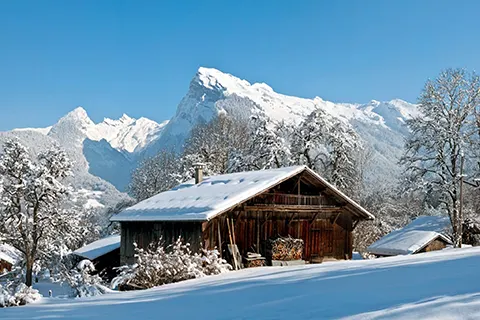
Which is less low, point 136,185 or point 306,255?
point 136,185

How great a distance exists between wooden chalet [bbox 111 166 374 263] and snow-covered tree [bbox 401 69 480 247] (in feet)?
25.7

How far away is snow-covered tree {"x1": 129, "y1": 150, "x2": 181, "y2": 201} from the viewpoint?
4716 cm

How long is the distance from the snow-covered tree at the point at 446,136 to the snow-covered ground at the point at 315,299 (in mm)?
22249

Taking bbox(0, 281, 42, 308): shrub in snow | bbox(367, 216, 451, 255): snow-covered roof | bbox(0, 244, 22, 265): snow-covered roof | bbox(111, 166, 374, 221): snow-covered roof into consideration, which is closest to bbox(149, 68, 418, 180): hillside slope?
bbox(0, 244, 22, 265): snow-covered roof

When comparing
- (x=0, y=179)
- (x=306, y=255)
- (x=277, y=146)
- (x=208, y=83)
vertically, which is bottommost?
(x=306, y=255)

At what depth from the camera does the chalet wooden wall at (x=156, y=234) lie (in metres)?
19.9

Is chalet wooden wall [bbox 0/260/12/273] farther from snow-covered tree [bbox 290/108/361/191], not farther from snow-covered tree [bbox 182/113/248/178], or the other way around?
snow-covered tree [bbox 290/108/361/191]

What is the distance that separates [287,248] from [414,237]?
1478 centimetres

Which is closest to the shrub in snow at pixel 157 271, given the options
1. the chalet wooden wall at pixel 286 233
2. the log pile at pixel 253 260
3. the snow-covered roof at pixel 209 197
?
the snow-covered roof at pixel 209 197

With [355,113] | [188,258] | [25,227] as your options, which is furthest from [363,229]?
[355,113]

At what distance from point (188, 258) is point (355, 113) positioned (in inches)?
6617

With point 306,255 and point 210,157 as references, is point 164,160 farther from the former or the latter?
point 306,255

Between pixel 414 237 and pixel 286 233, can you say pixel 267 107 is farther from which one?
pixel 286 233

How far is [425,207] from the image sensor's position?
52344 mm
